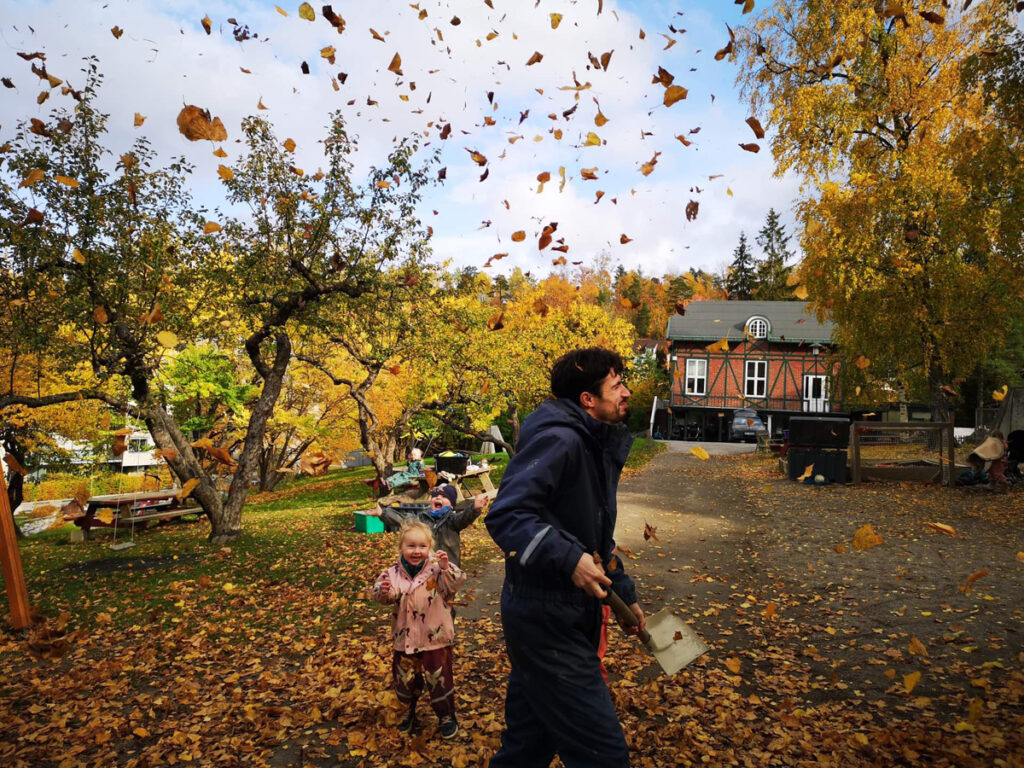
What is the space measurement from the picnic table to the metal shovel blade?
14.4 metres

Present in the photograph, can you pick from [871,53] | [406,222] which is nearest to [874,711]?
[406,222]

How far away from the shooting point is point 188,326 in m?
10.3

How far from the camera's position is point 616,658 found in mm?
5453

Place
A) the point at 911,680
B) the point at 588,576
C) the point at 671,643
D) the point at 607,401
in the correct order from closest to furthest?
the point at 588,576 < the point at 607,401 < the point at 671,643 < the point at 911,680

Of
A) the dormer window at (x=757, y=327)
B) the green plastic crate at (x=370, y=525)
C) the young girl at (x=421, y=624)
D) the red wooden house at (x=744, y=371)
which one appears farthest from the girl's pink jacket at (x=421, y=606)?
the dormer window at (x=757, y=327)

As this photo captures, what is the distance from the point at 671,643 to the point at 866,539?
26.2 feet

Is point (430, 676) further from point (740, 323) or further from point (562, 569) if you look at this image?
point (740, 323)

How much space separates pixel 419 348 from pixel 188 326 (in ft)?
15.6

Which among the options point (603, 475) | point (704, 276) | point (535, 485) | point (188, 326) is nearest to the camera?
point (535, 485)

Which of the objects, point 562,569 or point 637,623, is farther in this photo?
point 637,623

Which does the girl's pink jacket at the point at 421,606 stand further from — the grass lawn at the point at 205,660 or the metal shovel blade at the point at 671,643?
the metal shovel blade at the point at 671,643

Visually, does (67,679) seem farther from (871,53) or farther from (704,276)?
(704,276)

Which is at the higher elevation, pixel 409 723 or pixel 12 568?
pixel 12 568

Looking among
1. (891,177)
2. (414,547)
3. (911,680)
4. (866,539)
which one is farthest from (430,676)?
(891,177)
